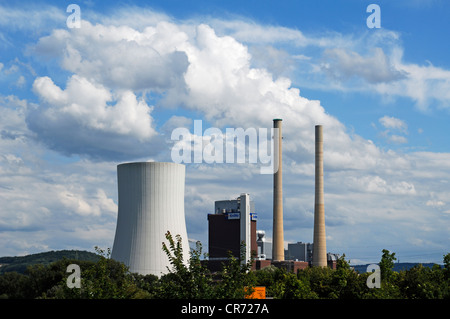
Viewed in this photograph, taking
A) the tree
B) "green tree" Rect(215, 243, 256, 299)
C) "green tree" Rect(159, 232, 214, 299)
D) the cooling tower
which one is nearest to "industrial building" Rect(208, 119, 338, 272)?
the cooling tower

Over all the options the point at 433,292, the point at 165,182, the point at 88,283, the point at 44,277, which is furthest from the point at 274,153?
the point at 88,283

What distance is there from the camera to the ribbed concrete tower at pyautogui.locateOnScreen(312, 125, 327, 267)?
284ft

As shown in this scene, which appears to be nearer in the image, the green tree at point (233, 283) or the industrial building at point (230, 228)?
the green tree at point (233, 283)

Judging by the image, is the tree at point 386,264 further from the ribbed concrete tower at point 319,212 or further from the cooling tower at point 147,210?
the ribbed concrete tower at point 319,212

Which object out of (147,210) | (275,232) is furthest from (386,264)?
(275,232)

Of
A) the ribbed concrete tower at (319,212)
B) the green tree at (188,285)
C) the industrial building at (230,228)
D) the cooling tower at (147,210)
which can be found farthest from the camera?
the industrial building at (230,228)

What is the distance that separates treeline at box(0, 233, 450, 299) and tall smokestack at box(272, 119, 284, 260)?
30.1 metres

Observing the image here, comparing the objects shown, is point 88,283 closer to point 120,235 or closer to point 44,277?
point 44,277

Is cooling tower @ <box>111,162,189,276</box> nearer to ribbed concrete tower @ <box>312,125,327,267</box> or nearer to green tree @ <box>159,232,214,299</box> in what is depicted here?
ribbed concrete tower @ <box>312,125,327,267</box>

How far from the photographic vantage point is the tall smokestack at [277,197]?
88.7 metres

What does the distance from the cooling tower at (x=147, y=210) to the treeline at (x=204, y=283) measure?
2.57 meters

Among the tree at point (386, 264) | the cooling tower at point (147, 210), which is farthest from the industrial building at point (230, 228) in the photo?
the tree at point (386, 264)
